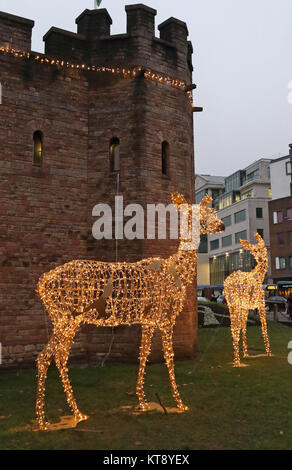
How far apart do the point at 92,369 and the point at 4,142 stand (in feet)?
23.4

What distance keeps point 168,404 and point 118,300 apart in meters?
2.37

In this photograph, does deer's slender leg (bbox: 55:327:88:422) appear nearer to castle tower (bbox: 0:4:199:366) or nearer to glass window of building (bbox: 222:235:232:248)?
castle tower (bbox: 0:4:199:366)

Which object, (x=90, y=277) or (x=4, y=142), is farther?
(x=4, y=142)

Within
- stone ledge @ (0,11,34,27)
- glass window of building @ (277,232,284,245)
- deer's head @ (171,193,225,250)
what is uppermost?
stone ledge @ (0,11,34,27)

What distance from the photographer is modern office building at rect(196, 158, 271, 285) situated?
225 feet

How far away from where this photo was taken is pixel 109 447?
646cm

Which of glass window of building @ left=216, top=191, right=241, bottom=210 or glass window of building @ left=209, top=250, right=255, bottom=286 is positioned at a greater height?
glass window of building @ left=216, top=191, right=241, bottom=210

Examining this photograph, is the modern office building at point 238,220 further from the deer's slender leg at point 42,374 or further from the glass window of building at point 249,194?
the deer's slender leg at point 42,374

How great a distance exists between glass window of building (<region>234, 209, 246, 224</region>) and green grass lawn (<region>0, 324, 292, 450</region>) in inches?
2284

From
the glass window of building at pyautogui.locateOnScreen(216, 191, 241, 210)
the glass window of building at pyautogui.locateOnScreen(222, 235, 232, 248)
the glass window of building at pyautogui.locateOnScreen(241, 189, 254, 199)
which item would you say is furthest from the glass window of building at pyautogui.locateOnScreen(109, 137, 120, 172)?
the glass window of building at pyautogui.locateOnScreen(216, 191, 241, 210)

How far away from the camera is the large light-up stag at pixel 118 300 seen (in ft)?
25.3

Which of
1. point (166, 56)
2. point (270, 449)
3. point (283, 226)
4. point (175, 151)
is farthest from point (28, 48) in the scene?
point (283, 226)

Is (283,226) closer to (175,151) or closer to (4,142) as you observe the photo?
(175,151)

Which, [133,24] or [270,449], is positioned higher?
[133,24]
